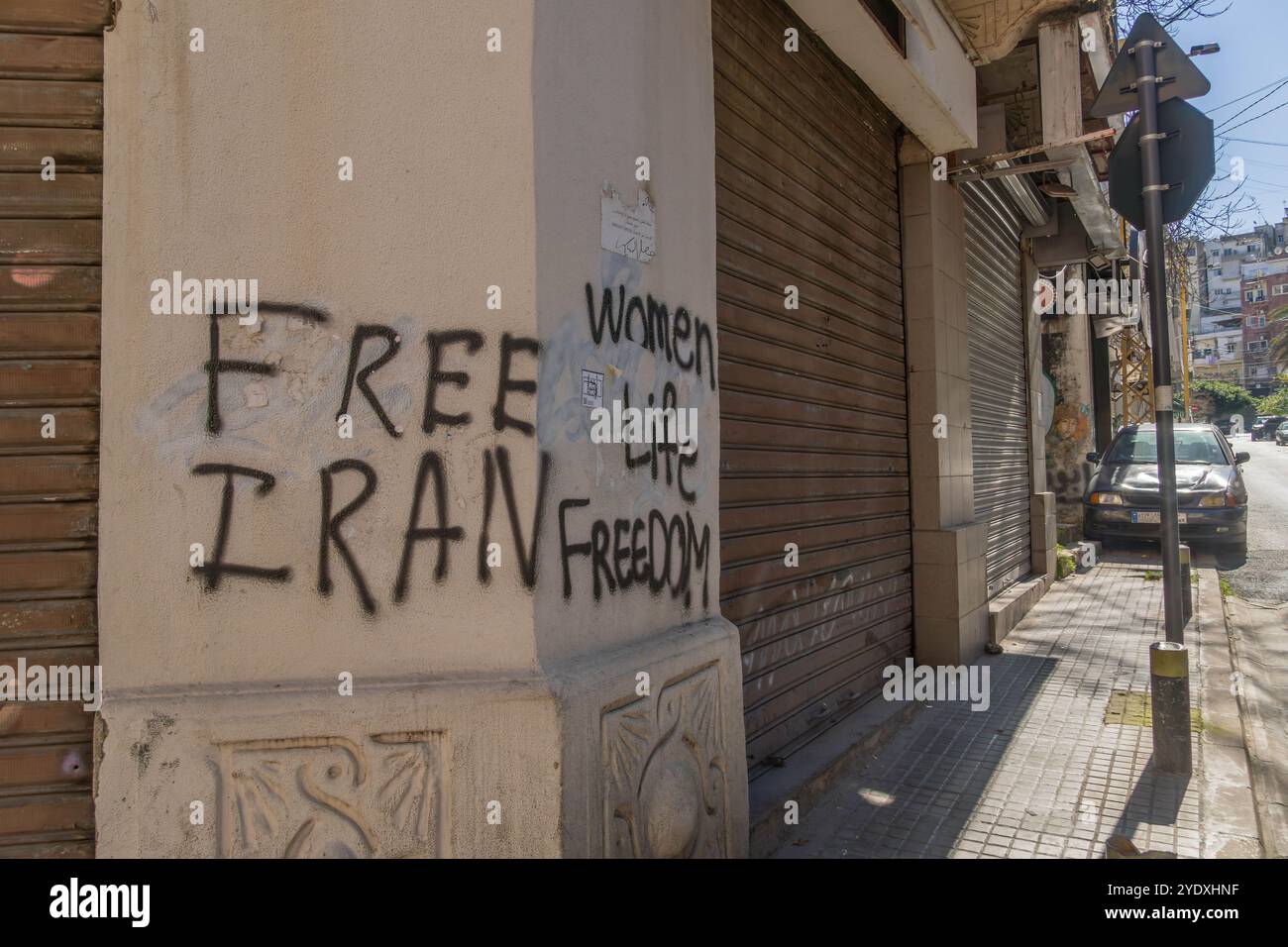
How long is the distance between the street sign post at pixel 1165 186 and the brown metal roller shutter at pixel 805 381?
1735 millimetres

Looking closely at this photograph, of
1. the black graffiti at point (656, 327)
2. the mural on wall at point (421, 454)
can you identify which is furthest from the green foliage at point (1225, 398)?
the mural on wall at point (421, 454)

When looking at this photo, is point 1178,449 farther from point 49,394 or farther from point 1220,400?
point 1220,400

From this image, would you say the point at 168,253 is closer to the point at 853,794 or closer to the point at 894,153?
the point at 853,794

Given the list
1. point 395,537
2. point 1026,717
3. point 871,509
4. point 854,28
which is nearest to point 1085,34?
point 854,28

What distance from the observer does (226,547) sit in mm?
2623

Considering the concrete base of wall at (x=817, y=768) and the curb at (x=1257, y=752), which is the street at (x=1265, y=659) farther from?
the concrete base of wall at (x=817, y=768)

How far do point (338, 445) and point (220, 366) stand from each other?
1.41 feet

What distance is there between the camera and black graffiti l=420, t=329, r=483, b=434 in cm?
275

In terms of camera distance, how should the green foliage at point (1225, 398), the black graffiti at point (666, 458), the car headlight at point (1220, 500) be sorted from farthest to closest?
the green foliage at point (1225, 398) < the car headlight at point (1220, 500) < the black graffiti at point (666, 458)

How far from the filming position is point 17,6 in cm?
Result: 277

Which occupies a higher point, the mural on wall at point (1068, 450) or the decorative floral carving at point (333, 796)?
the mural on wall at point (1068, 450)

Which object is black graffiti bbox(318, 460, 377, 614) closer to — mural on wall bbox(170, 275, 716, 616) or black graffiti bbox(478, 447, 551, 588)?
mural on wall bbox(170, 275, 716, 616)

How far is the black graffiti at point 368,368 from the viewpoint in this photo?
8.88 ft

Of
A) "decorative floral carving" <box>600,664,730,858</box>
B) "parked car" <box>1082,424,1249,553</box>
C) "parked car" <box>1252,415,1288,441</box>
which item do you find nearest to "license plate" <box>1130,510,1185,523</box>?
"parked car" <box>1082,424,1249,553</box>
